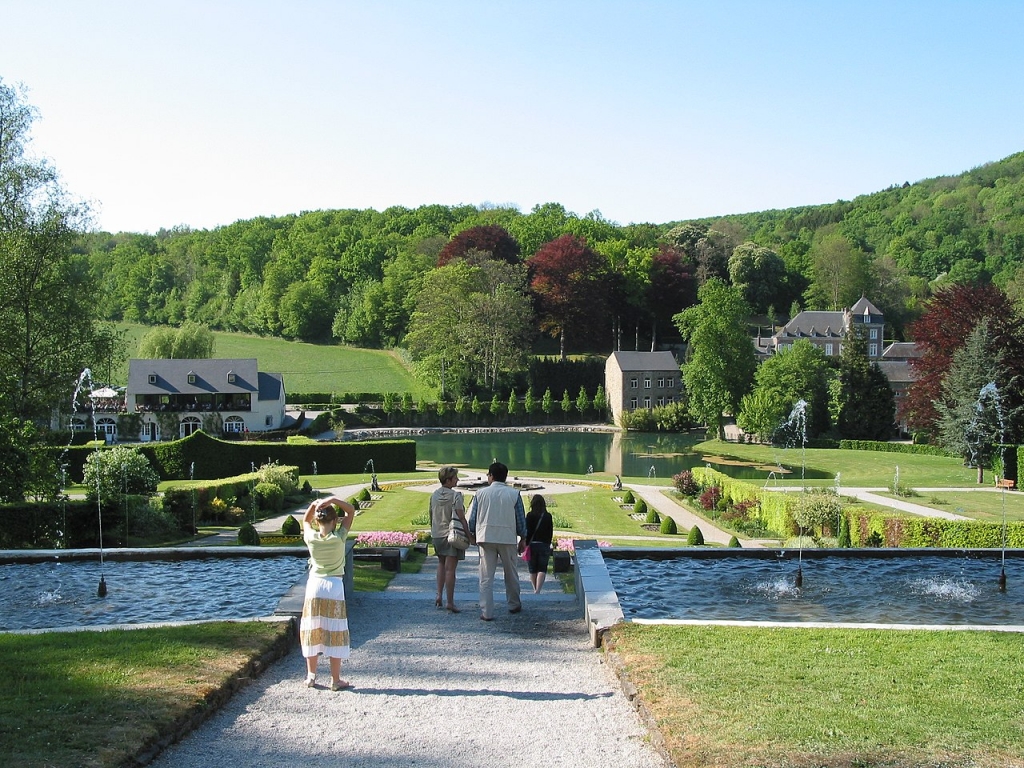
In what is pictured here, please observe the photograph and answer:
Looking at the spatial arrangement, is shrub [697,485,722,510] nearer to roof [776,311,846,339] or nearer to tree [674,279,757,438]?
tree [674,279,757,438]

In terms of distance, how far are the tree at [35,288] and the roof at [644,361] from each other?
55.7 meters

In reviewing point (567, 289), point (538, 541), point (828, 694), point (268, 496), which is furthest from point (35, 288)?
point (567, 289)

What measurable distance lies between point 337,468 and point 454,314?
125 ft

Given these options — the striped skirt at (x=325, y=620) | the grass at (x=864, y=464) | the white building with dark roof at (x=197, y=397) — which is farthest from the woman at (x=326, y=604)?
the white building with dark roof at (x=197, y=397)

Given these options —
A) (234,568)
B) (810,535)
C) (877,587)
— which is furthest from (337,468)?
(877,587)

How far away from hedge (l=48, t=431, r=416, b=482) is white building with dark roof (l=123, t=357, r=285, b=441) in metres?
20.2

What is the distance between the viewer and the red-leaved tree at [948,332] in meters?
45.7

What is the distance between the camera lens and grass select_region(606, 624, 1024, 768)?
6320 millimetres

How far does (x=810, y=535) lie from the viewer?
24.8m

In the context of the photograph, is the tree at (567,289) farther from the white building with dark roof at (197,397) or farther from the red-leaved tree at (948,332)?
the red-leaved tree at (948,332)

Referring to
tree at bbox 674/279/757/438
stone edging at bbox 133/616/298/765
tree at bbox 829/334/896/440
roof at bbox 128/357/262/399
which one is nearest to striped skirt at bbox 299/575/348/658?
stone edging at bbox 133/616/298/765

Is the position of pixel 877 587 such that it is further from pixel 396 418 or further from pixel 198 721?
→ pixel 396 418

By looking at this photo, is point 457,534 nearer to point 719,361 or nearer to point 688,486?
point 688,486

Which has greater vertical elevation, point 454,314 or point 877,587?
point 454,314
